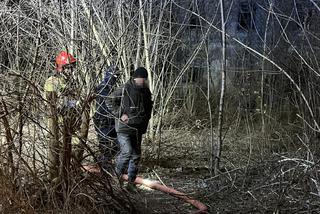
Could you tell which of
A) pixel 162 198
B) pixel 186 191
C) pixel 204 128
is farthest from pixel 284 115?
pixel 162 198

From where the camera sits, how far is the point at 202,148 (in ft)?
30.8

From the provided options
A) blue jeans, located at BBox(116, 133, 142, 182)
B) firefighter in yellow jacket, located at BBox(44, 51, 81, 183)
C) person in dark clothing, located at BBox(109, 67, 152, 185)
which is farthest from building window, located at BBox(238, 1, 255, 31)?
firefighter in yellow jacket, located at BBox(44, 51, 81, 183)

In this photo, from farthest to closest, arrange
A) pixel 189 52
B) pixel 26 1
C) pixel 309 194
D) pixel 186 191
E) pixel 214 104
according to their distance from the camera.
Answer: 1. pixel 214 104
2. pixel 189 52
3. pixel 26 1
4. pixel 186 191
5. pixel 309 194

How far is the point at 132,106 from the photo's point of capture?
695 cm

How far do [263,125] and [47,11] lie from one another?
14.3ft

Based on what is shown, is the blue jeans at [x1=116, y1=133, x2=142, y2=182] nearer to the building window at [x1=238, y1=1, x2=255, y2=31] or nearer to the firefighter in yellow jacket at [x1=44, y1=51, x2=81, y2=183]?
the firefighter in yellow jacket at [x1=44, y1=51, x2=81, y2=183]

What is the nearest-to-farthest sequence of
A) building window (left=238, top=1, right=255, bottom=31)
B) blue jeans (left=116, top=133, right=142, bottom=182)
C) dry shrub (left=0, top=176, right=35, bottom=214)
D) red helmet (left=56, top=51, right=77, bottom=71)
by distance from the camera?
dry shrub (left=0, top=176, right=35, bottom=214) → red helmet (left=56, top=51, right=77, bottom=71) → blue jeans (left=116, top=133, right=142, bottom=182) → building window (left=238, top=1, right=255, bottom=31)

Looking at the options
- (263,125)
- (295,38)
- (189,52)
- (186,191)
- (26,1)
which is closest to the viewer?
(186,191)

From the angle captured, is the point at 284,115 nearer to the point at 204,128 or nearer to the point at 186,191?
the point at 204,128

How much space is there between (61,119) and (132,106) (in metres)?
2.18

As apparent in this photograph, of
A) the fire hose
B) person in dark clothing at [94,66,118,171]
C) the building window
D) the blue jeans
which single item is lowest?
the fire hose

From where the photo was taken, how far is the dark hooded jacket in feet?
22.5

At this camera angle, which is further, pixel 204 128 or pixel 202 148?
pixel 204 128

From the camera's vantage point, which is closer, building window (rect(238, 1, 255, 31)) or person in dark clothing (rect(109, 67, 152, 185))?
person in dark clothing (rect(109, 67, 152, 185))
